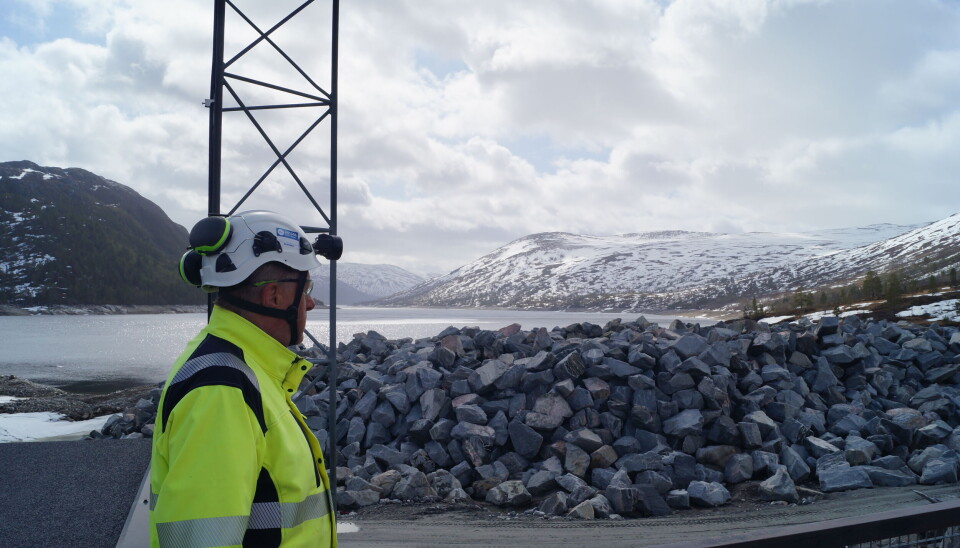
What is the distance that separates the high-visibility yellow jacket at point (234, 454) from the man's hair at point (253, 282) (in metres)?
0.11

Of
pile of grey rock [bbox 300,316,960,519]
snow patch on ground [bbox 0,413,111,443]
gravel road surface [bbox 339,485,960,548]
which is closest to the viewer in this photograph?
gravel road surface [bbox 339,485,960,548]

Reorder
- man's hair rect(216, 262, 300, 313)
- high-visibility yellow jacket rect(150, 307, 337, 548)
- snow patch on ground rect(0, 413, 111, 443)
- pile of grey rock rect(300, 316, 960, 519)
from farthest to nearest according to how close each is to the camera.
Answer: snow patch on ground rect(0, 413, 111, 443), pile of grey rock rect(300, 316, 960, 519), man's hair rect(216, 262, 300, 313), high-visibility yellow jacket rect(150, 307, 337, 548)

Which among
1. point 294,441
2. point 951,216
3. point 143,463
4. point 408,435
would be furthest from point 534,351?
point 951,216

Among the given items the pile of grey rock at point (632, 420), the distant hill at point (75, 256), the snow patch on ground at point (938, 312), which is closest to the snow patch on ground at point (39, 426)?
the pile of grey rock at point (632, 420)

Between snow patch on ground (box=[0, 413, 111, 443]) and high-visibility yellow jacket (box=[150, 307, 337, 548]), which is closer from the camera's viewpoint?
high-visibility yellow jacket (box=[150, 307, 337, 548])

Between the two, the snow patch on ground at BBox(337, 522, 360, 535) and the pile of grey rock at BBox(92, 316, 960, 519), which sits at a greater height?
the pile of grey rock at BBox(92, 316, 960, 519)

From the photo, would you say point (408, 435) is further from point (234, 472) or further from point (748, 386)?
point (234, 472)

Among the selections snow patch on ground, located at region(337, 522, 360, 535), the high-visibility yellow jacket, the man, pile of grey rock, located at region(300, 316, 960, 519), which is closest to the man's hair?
the man

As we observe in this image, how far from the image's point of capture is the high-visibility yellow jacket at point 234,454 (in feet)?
5.46

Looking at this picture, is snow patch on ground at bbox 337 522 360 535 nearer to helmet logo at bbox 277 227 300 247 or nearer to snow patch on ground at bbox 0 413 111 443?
helmet logo at bbox 277 227 300 247

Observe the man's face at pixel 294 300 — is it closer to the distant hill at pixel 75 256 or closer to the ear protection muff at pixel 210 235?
the ear protection muff at pixel 210 235

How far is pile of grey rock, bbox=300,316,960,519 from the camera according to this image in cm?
880

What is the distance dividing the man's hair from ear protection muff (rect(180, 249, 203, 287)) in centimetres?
24

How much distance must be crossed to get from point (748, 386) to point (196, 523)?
39.2 ft
